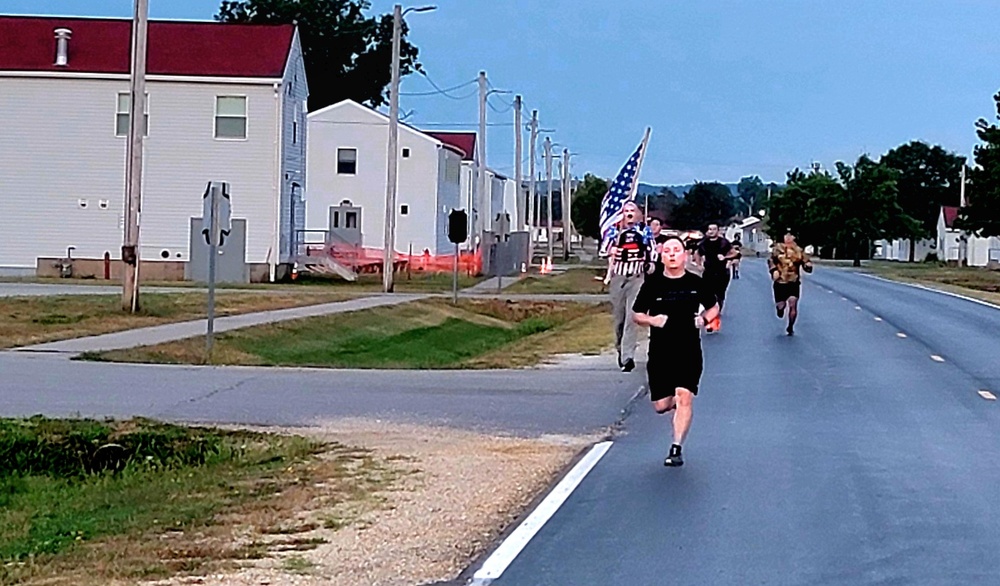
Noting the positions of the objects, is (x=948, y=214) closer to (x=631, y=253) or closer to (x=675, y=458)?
(x=631, y=253)

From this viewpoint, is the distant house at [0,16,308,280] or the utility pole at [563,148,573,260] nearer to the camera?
the distant house at [0,16,308,280]

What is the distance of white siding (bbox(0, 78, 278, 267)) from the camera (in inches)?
2062

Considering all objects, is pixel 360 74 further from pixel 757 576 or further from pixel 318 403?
pixel 757 576

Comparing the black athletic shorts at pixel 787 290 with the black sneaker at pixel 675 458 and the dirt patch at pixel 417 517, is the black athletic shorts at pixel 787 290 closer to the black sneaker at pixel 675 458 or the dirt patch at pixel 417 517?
the dirt patch at pixel 417 517

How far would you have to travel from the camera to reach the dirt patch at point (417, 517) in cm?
898

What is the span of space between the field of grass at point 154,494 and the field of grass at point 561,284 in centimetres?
3185

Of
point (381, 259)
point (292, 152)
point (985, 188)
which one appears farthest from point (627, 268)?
point (985, 188)

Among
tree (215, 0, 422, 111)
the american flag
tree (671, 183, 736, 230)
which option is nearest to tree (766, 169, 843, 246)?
tree (671, 183, 736, 230)

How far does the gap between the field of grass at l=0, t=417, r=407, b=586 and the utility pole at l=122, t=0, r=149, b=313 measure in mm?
15157

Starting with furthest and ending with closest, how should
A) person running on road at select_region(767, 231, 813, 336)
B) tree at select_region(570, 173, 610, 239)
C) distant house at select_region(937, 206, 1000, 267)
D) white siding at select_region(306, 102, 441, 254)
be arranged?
tree at select_region(570, 173, 610, 239), distant house at select_region(937, 206, 1000, 267), white siding at select_region(306, 102, 441, 254), person running on road at select_region(767, 231, 813, 336)

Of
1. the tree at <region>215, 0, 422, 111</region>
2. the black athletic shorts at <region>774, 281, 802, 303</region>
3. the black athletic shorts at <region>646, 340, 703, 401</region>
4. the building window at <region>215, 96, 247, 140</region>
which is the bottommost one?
the black athletic shorts at <region>646, 340, 703, 401</region>

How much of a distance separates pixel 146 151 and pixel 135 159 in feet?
72.5

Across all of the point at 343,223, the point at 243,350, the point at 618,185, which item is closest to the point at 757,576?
the point at 618,185

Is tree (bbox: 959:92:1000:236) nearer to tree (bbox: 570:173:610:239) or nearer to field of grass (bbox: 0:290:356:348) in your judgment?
field of grass (bbox: 0:290:356:348)
